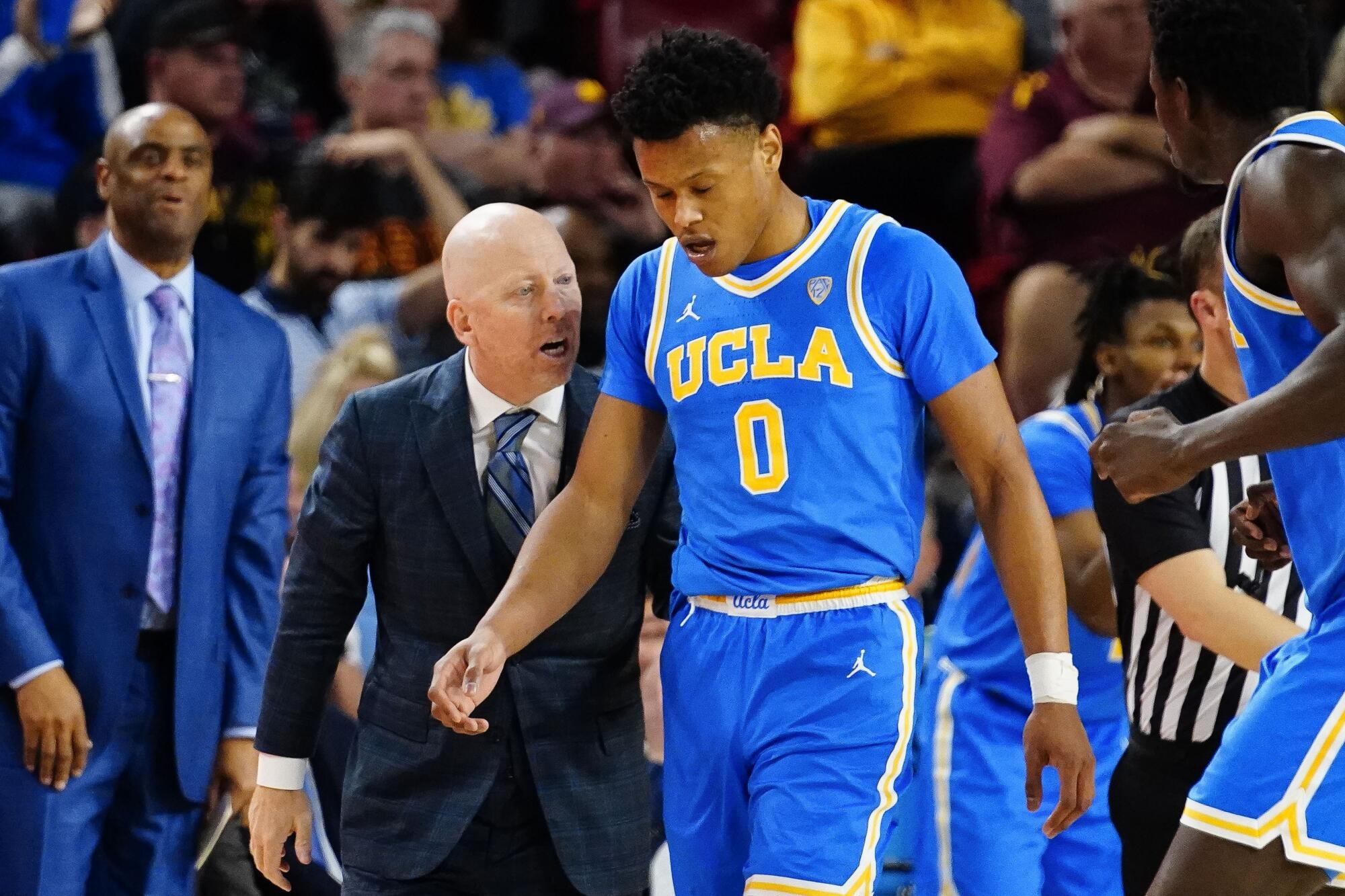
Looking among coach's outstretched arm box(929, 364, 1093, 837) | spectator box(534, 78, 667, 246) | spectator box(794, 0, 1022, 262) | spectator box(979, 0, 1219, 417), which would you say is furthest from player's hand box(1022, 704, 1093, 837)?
spectator box(534, 78, 667, 246)

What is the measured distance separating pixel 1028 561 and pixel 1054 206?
4021mm

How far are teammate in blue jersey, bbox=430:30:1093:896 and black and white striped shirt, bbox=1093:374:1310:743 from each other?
80 centimetres

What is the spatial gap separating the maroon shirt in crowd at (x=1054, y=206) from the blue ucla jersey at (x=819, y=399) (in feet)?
11.3

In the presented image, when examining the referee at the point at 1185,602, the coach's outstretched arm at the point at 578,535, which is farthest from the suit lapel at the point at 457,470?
the referee at the point at 1185,602

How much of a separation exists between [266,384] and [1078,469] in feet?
6.92

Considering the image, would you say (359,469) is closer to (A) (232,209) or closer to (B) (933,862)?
(B) (933,862)

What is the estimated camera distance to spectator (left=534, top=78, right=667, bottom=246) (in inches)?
309

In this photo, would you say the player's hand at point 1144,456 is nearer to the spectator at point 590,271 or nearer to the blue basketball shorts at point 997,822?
the blue basketball shorts at point 997,822

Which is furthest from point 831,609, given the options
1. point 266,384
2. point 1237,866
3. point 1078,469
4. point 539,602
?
point 266,384

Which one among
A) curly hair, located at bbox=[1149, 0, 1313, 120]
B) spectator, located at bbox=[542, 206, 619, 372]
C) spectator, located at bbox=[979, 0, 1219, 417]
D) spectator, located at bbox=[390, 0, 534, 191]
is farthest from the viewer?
spectator, located at bbox=[390, 0, 534, 191]

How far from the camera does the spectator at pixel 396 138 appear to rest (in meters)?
7.65

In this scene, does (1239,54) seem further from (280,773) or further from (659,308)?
(280,773)

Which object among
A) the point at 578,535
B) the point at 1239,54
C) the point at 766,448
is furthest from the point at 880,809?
the point at 1239,54

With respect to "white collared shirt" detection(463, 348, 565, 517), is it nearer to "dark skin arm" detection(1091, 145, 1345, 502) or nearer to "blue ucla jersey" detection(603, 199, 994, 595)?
"blue ucla jersey" detection(603, 199, 994, 595)
